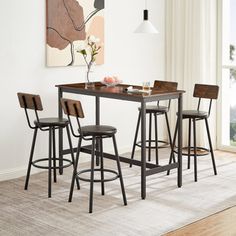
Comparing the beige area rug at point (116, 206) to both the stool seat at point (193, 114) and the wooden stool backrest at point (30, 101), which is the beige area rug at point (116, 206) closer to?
the stool seat at point (193, 114)

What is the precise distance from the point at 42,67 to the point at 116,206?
1968mm

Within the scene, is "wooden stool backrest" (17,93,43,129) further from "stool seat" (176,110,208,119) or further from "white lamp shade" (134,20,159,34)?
"stool seat" (176,110,208,119)

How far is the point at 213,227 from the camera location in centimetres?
459

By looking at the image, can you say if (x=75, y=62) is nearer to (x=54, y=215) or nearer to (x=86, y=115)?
(x=86, y=115)

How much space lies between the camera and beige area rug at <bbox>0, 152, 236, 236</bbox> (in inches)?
180

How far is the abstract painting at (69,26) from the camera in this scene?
6266 millimetres

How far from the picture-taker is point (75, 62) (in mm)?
6551

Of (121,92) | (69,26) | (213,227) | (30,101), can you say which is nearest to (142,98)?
(121,92)

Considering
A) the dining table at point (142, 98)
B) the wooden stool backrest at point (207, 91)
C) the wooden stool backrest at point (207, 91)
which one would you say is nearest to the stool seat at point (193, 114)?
the wooden stool backrest at point (207, 91)

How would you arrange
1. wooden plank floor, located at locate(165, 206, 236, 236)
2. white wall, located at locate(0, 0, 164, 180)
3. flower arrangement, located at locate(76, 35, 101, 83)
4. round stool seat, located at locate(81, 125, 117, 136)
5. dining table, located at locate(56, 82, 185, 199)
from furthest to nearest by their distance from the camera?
flower arrangement, located at locate(76, 35, 101, 83), white wall, located at locate(0, 0, 164, 180), dining table, located at locate(56, 82, 185, 199), round stool seat, located at locate(81, 125, 117, 136), wooden plank floor, located at locate(165, 206, 236, 236)

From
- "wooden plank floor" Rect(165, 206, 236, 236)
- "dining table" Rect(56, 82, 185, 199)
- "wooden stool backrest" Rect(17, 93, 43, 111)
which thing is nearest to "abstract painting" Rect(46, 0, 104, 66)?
"dining table" Rect(56, 82, 185, 199)

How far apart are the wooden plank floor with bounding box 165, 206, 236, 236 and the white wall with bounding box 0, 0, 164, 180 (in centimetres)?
228

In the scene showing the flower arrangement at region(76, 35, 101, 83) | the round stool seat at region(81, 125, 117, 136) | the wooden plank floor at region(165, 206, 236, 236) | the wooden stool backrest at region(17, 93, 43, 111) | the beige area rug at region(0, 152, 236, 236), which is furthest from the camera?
the flower arrangement at region(76, 35, 101, 83)

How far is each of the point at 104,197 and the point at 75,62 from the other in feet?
6.11
